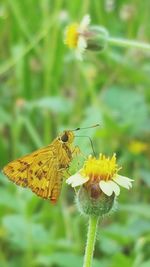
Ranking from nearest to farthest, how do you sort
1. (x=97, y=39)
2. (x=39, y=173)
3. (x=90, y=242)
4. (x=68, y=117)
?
(x=90, y=242) → (x=39, y=173) → (x=97, y=39) → (x=68, y=117)

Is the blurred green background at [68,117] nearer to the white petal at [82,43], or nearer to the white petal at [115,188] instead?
the white petal at [82,43]

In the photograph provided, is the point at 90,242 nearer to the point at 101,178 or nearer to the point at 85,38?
the point at 101,178

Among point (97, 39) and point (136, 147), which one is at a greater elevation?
point (136, 147)

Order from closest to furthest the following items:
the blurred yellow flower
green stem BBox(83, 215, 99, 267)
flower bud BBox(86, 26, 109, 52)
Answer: green stem BBox(83, 215, 99, 267) < flower bud BBox(86, 26, 109, 52) < the blurred yellow flower

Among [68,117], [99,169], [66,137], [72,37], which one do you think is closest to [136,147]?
[68,117]

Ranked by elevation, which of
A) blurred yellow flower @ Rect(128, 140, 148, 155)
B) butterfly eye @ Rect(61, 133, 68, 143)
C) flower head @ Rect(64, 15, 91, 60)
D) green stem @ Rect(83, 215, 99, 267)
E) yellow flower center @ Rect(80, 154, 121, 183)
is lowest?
green stem @ Rect(83, 215, 99, 267)

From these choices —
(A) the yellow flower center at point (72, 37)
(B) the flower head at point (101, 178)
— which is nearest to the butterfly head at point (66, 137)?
(B) the flower head at point (101, 178)

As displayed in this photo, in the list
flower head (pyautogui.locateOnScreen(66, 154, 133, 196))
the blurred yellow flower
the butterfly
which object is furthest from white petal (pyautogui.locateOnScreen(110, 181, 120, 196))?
the blurred yellow flower

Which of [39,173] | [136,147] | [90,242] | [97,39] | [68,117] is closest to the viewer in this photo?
[90,242]

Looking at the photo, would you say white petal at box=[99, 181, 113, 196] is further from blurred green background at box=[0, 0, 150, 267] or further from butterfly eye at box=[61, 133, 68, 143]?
blurred green background at box=[0, 0, 150, 267]
